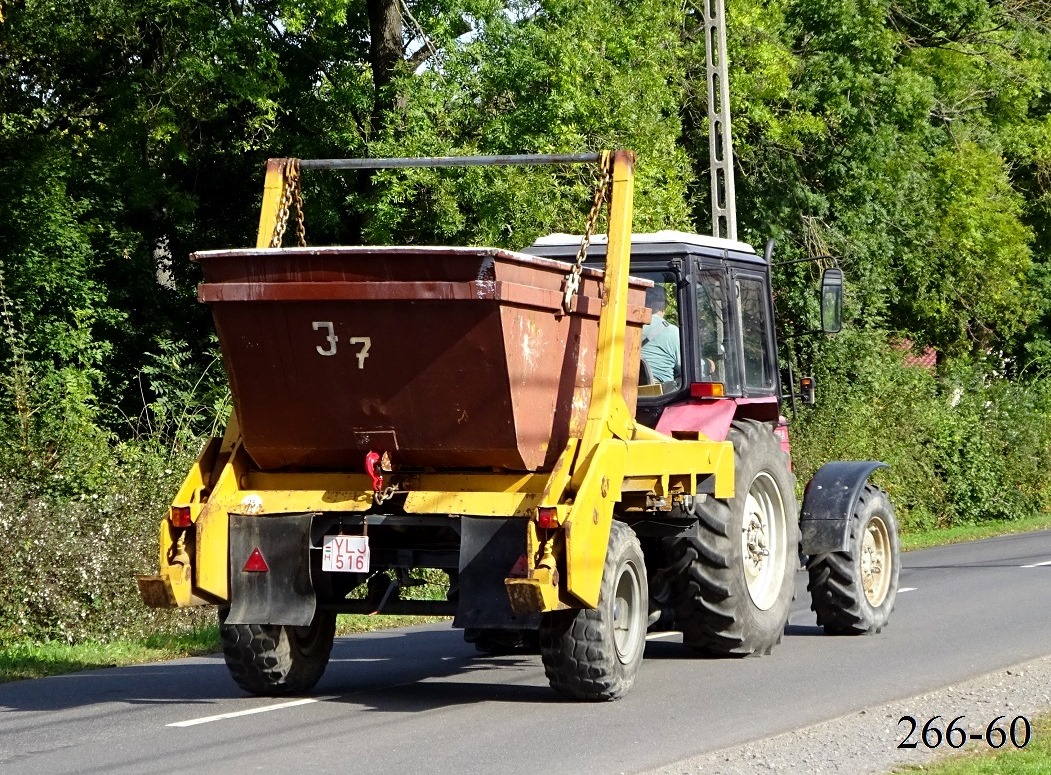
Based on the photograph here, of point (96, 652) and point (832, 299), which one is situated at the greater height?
point (832, 299)

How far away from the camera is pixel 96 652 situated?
486 inches

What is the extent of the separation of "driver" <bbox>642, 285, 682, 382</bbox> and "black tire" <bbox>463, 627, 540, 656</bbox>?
79.6 inches

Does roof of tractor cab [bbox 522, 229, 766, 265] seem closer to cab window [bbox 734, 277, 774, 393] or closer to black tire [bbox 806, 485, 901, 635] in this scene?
Answer: cab window [bbox 734, 277, 774, 393]

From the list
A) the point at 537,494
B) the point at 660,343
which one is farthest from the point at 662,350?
the point at 537,494

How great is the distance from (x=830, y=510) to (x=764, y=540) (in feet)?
3.91

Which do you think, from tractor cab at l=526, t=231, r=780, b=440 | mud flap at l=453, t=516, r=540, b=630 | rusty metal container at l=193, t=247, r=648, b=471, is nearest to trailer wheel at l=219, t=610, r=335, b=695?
rusty metal container at l=193, t=247, r=648, b=471

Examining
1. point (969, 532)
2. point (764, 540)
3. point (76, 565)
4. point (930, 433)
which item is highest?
point (930, 433)

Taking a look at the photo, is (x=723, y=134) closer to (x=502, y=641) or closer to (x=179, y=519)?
(x=502, y=641)

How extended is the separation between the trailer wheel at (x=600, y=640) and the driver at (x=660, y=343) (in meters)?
2.23

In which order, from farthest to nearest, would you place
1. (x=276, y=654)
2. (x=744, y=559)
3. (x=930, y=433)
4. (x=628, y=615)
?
(x=930, y=433)
(x=744, y=559)
(x=276, y=654)
(x=628, y=615)

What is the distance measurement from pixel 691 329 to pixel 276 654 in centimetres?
376

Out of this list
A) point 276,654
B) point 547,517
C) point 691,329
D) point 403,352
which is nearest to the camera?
point 547,517

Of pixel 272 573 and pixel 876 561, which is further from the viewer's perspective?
pixel 876 561

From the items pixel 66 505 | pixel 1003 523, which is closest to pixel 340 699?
pixel 66 505
